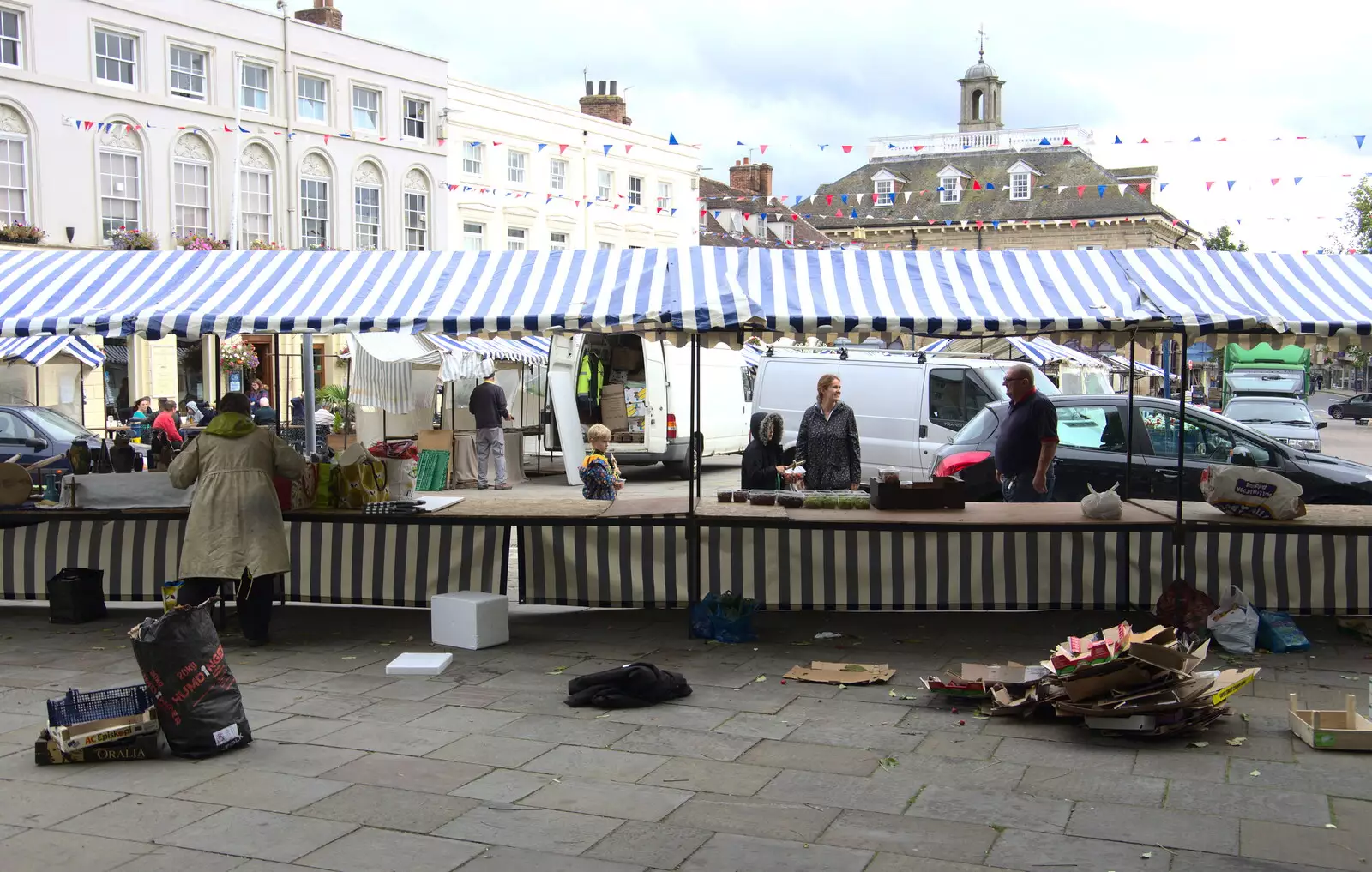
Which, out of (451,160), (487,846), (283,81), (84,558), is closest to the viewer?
(487,846)

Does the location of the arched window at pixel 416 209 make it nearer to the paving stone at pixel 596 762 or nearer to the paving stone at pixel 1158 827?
the paving stone at pixel 596 762

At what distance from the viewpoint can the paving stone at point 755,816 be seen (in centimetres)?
486

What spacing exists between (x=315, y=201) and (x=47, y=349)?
11.3 meters

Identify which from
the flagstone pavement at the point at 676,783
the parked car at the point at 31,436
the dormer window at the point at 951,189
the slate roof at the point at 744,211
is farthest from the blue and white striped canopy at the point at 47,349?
the dormer window at the point at 951,189

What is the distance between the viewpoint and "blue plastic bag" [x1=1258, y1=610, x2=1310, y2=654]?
7.96 meters

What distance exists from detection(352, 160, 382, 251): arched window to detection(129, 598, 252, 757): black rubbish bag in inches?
1101

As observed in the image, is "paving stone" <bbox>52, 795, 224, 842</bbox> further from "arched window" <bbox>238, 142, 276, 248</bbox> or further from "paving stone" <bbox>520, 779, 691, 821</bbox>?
"arched window" <bbox>238, 142, 276, 248</bbox>

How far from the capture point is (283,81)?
99.9 feet

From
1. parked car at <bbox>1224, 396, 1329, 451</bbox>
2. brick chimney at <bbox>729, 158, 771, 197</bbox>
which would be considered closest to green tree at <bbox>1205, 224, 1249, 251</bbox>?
brick chimney at <bbox>729, 158, 771, 197</bbox>

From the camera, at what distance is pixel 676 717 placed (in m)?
6.57

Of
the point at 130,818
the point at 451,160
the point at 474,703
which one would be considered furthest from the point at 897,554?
the point at 451,160

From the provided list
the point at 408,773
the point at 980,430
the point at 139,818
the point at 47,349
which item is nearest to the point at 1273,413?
the point at 980,430

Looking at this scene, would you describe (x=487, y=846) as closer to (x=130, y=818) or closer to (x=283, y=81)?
(x=130, y=818)

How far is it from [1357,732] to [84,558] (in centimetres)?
837
